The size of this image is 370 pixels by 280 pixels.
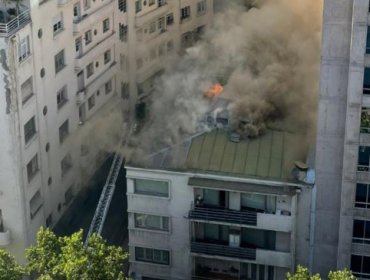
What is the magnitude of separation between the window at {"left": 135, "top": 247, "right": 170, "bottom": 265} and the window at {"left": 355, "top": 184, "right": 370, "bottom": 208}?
9584mm

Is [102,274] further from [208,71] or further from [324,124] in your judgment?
[208,71]

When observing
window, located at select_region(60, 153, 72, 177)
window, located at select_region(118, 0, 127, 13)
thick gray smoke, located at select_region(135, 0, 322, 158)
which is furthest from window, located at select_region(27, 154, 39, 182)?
window, located at select_region(118, 0, 127, 13)

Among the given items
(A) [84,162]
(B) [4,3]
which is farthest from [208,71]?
(B) [4,3]

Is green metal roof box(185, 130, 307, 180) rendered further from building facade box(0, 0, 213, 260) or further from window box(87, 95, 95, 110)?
window box(87, 95, 95, 110)

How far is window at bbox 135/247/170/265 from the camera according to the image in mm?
41062

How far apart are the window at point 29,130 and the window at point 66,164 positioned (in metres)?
4.64

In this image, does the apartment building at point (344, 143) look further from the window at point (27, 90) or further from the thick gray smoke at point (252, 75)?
the window at point (27, 90)

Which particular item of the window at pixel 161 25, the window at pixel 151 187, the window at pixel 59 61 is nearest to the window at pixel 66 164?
the window at pixel 59 61

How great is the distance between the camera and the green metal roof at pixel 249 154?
39.1 m

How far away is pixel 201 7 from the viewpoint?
193ft

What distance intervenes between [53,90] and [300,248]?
15.0 meters

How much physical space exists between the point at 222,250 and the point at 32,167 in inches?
414

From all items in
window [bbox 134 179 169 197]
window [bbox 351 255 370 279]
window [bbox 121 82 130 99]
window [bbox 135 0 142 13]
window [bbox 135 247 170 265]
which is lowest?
window [bbox 135 247 170 265]

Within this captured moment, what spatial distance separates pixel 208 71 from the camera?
4831 cm
